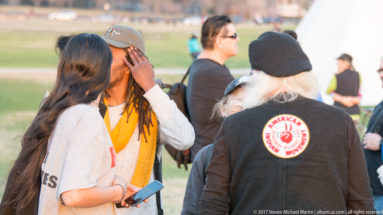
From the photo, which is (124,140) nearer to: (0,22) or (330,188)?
(330,188)

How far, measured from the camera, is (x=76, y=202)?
85.0 inches

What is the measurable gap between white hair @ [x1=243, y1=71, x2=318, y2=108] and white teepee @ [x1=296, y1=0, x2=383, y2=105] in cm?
1054

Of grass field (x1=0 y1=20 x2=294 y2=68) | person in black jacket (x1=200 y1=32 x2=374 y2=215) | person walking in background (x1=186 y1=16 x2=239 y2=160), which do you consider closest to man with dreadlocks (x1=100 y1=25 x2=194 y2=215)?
person in black jacket (x1=200 y1=32 x2=374 y2=215)

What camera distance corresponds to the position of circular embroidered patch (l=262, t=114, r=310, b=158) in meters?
2.17

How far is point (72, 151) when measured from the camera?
2166 millimetres

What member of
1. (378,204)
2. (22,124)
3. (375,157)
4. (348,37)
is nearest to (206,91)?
(375,157)

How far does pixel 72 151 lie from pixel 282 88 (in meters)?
0.88

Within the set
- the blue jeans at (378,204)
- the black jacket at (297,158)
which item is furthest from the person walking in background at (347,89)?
the black jacket at (297,158)

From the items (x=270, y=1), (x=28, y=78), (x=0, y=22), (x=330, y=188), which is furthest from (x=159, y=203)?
(x=270, y=1)

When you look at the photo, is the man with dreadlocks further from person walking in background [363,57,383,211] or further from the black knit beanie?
person walking in background [363,57,383,211]

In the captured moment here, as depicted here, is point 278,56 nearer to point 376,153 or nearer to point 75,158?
point 75,158

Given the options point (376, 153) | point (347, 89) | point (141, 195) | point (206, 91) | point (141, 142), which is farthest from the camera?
point (347, 89)

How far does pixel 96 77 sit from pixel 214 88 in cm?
242

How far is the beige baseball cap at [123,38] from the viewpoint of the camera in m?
2.94
